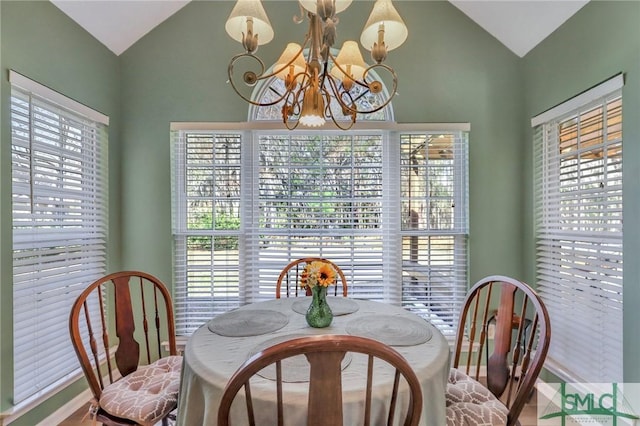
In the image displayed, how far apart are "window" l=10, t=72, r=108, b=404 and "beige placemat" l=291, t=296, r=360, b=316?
5.08 ft

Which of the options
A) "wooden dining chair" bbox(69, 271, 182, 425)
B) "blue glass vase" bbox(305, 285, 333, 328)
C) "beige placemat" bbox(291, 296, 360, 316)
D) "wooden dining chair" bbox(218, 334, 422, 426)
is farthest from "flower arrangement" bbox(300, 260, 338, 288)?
"wooden dining chair" bbox(69, 271, 182, 425)

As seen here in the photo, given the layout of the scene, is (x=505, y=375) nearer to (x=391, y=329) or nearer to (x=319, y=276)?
(x=391, y=329)

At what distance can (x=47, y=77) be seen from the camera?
193 cm

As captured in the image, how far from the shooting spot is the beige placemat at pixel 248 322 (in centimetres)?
143

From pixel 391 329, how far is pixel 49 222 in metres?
2.16

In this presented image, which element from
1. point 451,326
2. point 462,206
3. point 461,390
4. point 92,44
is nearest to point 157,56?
point 92,44

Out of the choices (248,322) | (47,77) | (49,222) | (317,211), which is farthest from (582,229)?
(47,77)

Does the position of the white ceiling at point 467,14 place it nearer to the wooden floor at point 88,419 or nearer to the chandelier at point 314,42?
the chandelier at point 314,42

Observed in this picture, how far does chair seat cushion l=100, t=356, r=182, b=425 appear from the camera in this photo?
4.31ft

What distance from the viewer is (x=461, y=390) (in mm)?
1405

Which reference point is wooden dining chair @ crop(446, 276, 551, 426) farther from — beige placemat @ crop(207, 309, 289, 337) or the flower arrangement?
beige placemat @ crop(207, 309, 289, 337)

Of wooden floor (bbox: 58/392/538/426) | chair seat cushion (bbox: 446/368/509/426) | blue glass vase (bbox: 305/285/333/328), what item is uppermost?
blue glass vase (bbox: 305/285/333/328)

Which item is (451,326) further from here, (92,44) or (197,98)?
(92,44)

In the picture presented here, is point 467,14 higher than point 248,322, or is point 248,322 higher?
point 467,14
